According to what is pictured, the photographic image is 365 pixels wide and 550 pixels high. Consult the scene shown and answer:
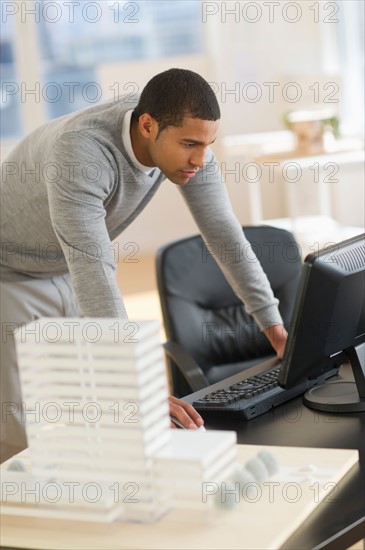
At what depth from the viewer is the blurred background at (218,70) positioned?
737cm

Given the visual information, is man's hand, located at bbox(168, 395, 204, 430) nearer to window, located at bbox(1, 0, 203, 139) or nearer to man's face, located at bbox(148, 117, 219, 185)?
man's face, located at bbox(148, 117, 219, 185)

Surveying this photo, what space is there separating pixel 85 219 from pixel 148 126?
308 mm

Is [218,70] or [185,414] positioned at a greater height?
[218,70]

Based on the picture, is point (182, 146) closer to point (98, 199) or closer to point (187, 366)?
point (98, 199)

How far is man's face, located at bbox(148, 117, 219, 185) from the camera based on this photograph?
227cm

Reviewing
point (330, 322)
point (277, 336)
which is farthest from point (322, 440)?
point (277, 336)

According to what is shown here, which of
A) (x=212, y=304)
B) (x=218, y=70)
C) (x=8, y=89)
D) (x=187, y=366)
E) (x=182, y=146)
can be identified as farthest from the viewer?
(x=218, y=70)

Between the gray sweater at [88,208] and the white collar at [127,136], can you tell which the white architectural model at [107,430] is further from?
the white collar at [127,136]

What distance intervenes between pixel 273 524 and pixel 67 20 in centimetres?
681

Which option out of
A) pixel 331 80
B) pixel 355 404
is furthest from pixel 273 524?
pixel 331 80

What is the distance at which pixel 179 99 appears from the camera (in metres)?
2.27

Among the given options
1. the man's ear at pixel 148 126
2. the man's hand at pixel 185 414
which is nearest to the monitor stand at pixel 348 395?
the man's hand at pixel 185 414

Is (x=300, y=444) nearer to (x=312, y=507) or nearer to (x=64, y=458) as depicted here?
(x=312, y=507)

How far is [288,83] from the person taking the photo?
736 cm
